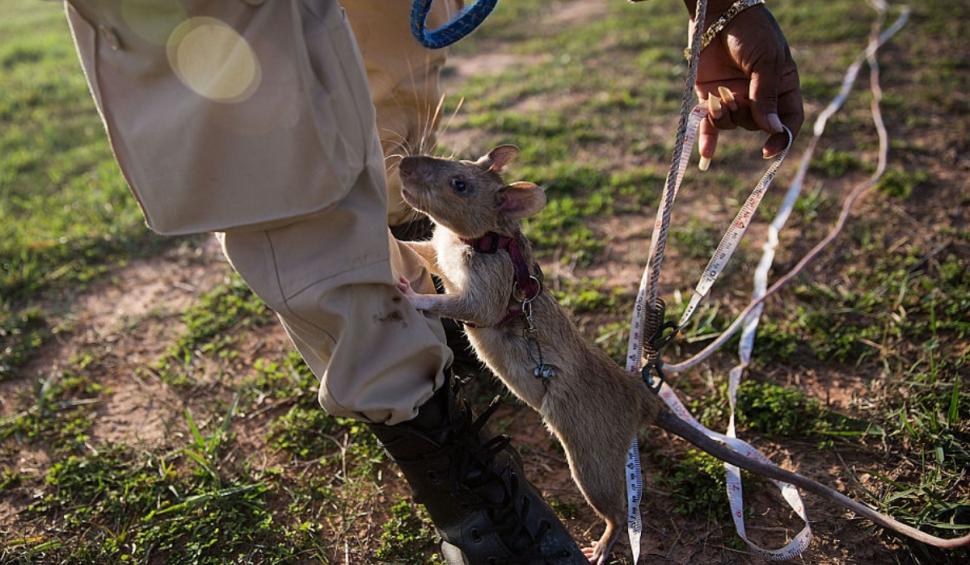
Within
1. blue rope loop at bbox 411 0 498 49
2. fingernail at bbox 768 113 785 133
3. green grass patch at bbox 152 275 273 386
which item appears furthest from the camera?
green grass patch at bbox 152 275 273 386

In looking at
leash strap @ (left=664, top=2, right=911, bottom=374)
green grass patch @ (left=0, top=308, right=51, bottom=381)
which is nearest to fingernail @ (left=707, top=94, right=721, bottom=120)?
leash strap @ (left=664, top=2, right=911, bottom=374)

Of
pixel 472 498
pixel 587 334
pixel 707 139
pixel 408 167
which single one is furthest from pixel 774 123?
pixel 472 498

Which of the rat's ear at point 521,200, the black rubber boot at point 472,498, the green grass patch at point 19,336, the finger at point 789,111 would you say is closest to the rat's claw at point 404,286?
the black rubber boot at point 472,498

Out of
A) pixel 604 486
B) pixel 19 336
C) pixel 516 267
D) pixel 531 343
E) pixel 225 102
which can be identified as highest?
pixel 225 102

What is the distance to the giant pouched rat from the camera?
241 cm

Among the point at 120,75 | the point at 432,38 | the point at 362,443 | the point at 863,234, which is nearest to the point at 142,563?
the point at 362,443

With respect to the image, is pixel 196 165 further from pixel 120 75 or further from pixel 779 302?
pixel 779 302

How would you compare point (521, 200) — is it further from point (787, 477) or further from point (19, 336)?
point (19, 336)

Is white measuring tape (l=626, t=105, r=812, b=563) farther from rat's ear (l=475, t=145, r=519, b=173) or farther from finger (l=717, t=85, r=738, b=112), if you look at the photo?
rat's ear (l=475, t=145, r=519, b=173)

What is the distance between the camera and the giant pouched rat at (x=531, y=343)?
241 centimetres

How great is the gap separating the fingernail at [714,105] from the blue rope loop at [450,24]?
902mm

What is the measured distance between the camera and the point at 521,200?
2467 millimetres

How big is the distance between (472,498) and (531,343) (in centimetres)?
54

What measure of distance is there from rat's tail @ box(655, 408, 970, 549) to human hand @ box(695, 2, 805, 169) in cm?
96
